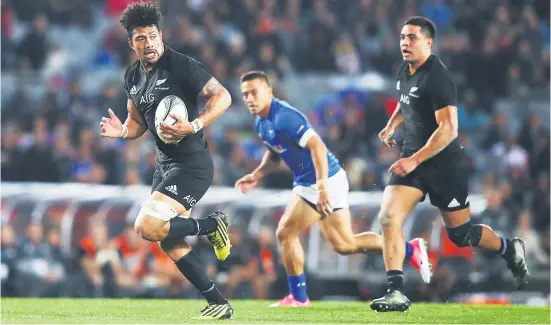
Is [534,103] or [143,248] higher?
[534,103]

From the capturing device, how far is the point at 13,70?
22.9m

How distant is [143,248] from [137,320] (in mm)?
7457

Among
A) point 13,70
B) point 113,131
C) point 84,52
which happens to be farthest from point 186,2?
point 113,131

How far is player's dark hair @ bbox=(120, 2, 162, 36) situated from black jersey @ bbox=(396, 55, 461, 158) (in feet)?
9.11

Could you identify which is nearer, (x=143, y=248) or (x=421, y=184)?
(x=421, y=184)

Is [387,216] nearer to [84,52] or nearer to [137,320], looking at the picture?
[137,320]

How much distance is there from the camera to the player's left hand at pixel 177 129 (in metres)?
9.98

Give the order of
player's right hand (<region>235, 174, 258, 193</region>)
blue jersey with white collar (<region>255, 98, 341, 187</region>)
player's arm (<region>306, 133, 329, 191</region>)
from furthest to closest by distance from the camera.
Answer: player's right hand (<region>235, 174, 258, 193</region>) → blue jersey with white collar (<region>255, 98, 341, 187</region>) → player's arm (<region>306, 133, 329, 191</region>)

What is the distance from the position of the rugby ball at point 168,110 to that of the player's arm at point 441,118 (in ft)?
7.92

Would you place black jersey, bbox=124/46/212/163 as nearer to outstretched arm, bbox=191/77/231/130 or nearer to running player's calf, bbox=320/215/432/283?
outstretched arm, bbox=191/77/231/130

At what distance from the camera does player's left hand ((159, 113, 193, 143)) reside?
32.8 ft

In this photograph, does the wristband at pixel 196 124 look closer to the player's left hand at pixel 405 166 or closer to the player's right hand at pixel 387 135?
the player's left hand at pixel 405 166

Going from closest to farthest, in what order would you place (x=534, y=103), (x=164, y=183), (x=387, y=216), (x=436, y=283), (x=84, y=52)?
(x=164, y=183) → (x=387, y=216) → (x=436, y=283) → (x=534, y=103) → (x=84, y=52)

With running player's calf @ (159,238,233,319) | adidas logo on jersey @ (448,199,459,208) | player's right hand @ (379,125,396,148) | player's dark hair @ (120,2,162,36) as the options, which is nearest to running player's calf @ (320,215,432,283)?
player's right hand @ (379,125,396,148)
